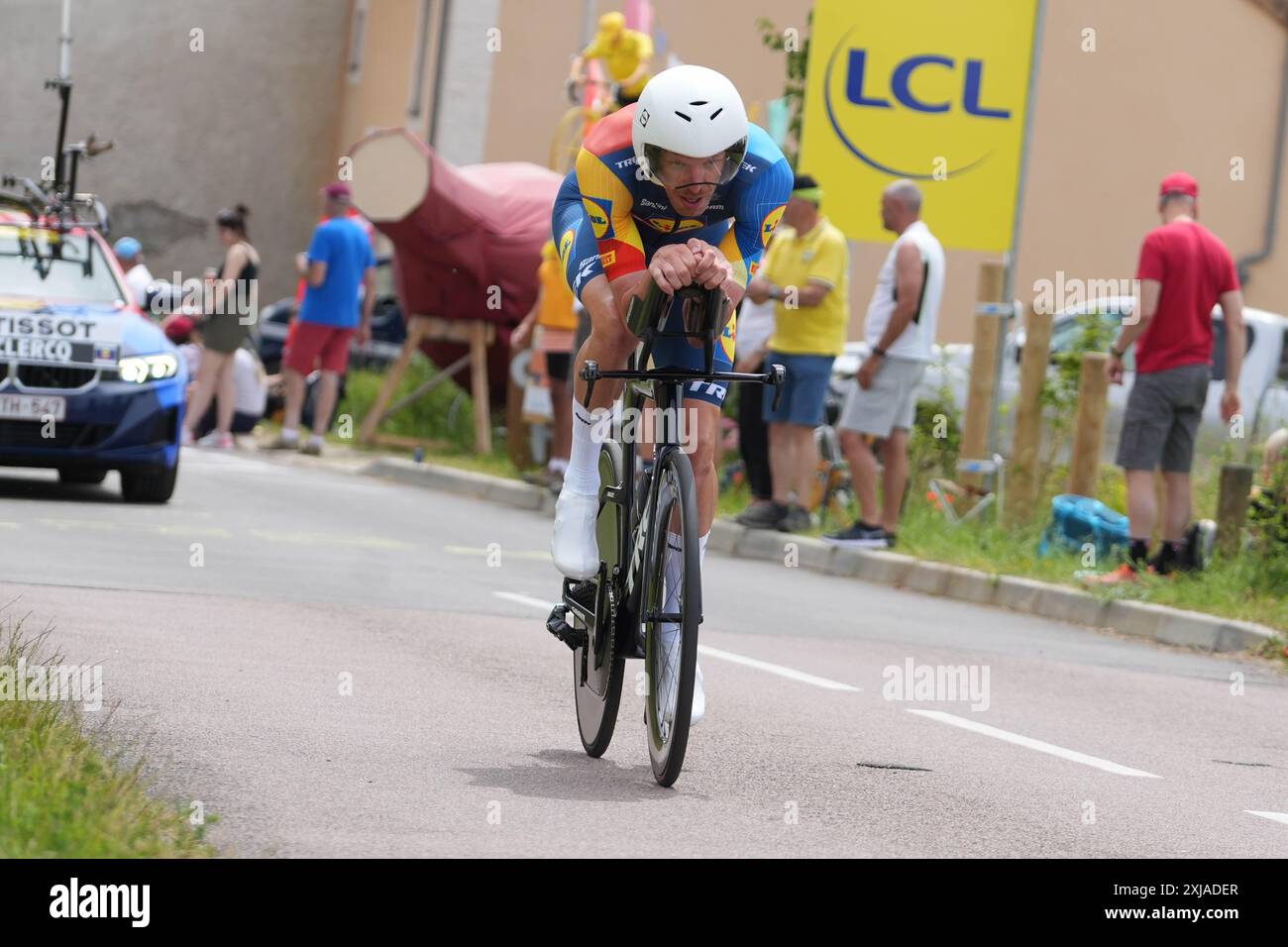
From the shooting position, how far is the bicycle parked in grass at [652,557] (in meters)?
6.08

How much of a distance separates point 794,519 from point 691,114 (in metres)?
9.39

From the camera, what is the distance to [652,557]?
6.28 metres

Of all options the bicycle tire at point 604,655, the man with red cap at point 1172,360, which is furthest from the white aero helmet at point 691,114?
the man with red cap at point 1172,360

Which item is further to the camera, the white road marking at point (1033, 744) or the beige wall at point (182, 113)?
the beige wall at point (182, 113)

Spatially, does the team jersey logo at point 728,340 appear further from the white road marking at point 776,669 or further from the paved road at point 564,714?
the white road marking at point 776,669

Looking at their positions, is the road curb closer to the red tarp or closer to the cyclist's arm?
the red tarp

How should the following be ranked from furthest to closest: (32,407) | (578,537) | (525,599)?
(32,407), (525,599), (578,537)

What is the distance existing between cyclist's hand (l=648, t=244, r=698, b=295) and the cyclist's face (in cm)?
24

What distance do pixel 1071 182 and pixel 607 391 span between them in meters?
24.1

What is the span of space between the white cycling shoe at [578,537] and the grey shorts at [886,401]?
7509 millimetres

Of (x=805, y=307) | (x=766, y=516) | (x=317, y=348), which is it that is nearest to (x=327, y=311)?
(x=317, y=348)

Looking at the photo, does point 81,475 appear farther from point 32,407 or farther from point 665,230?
point 665,230
